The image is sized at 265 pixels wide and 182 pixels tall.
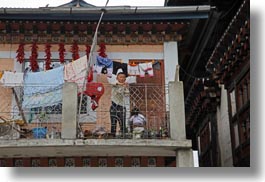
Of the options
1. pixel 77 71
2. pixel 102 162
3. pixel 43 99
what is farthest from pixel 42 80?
pixel 102 162

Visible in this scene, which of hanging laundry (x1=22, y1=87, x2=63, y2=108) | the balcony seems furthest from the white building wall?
hanging laundry (x1=22, y1=87, x2=63, y2=108)

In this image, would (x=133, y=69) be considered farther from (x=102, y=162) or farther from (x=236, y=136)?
(x=236, y=136)

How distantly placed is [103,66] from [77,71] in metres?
0.97

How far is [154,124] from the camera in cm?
1093

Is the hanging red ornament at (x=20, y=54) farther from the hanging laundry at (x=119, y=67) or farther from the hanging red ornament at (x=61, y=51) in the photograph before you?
the hanging laundry at (x=119, y=67)

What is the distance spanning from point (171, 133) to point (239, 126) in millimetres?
2682

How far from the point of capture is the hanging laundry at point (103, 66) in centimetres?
1155

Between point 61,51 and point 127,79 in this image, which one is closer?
point 127,79

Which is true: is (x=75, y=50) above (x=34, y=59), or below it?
above

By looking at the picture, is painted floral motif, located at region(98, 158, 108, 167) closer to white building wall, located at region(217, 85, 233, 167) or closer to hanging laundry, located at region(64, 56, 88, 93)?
hanging laundry, located at region(64, 56, 88, 93)

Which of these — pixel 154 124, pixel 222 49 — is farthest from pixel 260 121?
pixel 222 49

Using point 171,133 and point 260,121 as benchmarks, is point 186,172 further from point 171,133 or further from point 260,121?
point 171,133

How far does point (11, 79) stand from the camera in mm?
11250

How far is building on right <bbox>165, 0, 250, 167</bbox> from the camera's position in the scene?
10742 millimetres
